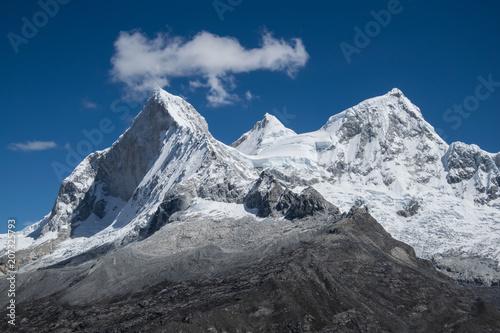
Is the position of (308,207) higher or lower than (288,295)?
higher

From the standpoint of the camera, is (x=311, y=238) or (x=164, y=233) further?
(x=164, y=233)

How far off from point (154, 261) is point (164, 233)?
81.0ft

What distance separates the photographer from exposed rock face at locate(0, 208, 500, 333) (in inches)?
4795

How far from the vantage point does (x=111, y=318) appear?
133 metres

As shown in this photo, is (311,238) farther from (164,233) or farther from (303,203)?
(164,233)

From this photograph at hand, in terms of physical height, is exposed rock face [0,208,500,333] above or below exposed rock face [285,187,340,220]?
below

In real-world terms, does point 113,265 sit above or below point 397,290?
above

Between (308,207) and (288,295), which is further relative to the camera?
(308,207)

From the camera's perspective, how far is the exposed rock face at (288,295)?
400 feet

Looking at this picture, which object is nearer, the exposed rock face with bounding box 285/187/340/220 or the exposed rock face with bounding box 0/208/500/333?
the exposed rock face with bounding box 0/208/500/333

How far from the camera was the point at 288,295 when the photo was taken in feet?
423

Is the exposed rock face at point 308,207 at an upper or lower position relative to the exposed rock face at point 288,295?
upper

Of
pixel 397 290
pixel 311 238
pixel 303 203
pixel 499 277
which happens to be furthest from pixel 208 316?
pixel 499 277

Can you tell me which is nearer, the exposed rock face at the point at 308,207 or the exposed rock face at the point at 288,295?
the exposed rock face at the point at 288,295
